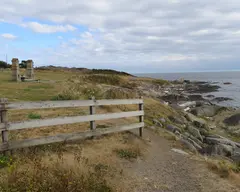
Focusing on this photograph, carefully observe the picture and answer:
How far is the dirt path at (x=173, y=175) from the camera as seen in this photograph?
18.8 ft

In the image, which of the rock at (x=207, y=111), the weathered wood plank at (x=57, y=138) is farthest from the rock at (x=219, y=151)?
the rock at (x=207, y=111)

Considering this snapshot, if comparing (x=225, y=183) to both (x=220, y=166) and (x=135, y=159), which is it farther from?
(x=135, y=159)

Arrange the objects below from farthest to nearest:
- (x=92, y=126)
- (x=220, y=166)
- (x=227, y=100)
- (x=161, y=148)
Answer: (x=227, y=100), (x=161, y=148), (x=92, y=126), (x=220, y=166)

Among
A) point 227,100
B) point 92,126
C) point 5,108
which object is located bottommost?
point 227,100

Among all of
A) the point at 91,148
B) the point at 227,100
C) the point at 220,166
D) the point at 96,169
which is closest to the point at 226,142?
the point at 220,166

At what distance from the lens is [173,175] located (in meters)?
6.46

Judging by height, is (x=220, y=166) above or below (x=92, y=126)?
below

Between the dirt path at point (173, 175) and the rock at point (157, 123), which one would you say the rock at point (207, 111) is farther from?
the dirt path at point (173, 175)

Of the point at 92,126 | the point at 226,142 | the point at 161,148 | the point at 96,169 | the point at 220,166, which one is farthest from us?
the point at 226,142

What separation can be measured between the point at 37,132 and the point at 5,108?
2505 mm

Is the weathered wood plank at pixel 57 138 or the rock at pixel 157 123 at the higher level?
the weathered wood plank at pixel 57 138

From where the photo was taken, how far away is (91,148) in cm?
725

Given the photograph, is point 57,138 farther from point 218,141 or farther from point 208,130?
point 208,130

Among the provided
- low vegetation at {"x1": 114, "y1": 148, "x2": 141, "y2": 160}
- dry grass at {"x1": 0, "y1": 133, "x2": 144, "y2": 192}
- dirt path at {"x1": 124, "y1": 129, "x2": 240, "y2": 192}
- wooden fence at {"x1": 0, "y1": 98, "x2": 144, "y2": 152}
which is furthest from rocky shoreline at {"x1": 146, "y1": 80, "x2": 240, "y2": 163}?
dry grass at {"x1": 0, "y1": 133, "x2": 144, "y2": 192}
